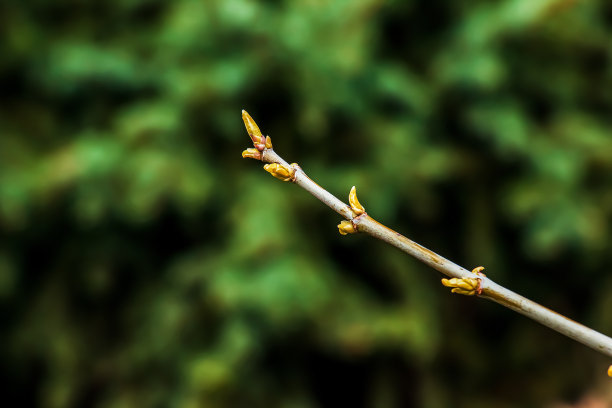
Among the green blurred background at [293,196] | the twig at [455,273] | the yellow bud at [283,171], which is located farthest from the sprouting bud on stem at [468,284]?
the green blurred background at [293,196]

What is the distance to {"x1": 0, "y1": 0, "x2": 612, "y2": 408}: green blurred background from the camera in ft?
4.88

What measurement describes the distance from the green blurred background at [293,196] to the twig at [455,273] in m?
1.05

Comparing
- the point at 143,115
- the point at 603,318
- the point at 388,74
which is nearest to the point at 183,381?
the point at 143,115

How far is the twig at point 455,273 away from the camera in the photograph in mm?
363

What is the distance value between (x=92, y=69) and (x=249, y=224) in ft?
1.89

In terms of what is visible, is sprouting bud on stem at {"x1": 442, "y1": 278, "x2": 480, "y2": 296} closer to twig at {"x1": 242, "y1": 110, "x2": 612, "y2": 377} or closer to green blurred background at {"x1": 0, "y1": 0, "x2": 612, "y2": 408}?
twig at {"x1": 242, "y1": 110, "x2": 612, "y2": 377}

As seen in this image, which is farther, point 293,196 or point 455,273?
point 293,196

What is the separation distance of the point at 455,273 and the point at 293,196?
125cm

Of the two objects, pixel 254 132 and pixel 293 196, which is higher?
pixel 293 196

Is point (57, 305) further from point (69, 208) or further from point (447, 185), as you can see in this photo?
point (447, 185)

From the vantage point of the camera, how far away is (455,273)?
1.25ft

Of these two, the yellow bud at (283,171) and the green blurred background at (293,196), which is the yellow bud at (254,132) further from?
the green blurred background at (293,196)

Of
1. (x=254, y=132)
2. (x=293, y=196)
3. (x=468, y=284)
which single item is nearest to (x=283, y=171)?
(x=254, y=132)

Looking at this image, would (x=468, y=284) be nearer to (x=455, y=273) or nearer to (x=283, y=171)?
(x=455, y=273)
